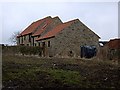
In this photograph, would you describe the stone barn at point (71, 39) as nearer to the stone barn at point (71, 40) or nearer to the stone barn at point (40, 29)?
the stone barn at point (71, 40)

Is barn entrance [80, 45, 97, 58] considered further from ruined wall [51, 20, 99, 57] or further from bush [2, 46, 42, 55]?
bush [2, 46, 42, 55]

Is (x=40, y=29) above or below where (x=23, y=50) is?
above

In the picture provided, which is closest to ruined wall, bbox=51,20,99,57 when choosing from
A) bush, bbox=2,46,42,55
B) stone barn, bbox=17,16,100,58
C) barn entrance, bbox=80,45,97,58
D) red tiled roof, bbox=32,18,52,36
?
stone barn, bbox=17,16,100,58

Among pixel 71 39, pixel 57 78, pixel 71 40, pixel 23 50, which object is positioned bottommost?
pixel 57 78

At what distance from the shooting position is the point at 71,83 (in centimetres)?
1206

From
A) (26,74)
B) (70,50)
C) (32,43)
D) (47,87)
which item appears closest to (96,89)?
(47,87)

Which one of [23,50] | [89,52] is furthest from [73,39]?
[23,50]

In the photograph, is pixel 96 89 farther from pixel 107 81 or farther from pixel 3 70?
pixel 3 70

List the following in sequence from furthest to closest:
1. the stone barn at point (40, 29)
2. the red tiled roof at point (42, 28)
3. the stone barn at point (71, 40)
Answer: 1. the red tiled roof at point (42, 28)
2. the stone barn at point (40, 29)
3. the stone barn at point (71, 40)

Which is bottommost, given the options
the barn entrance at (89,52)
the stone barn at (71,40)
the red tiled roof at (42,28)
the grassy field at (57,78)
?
the grassy field at (57,78)

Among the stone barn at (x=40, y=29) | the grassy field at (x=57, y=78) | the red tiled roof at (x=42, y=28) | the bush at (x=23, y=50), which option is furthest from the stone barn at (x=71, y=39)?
the grassy field at (x=57, y=78)

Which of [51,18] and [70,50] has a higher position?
[51,18]

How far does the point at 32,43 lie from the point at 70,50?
13.5 m

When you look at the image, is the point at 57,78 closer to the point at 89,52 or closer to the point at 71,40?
the point at 89,52
